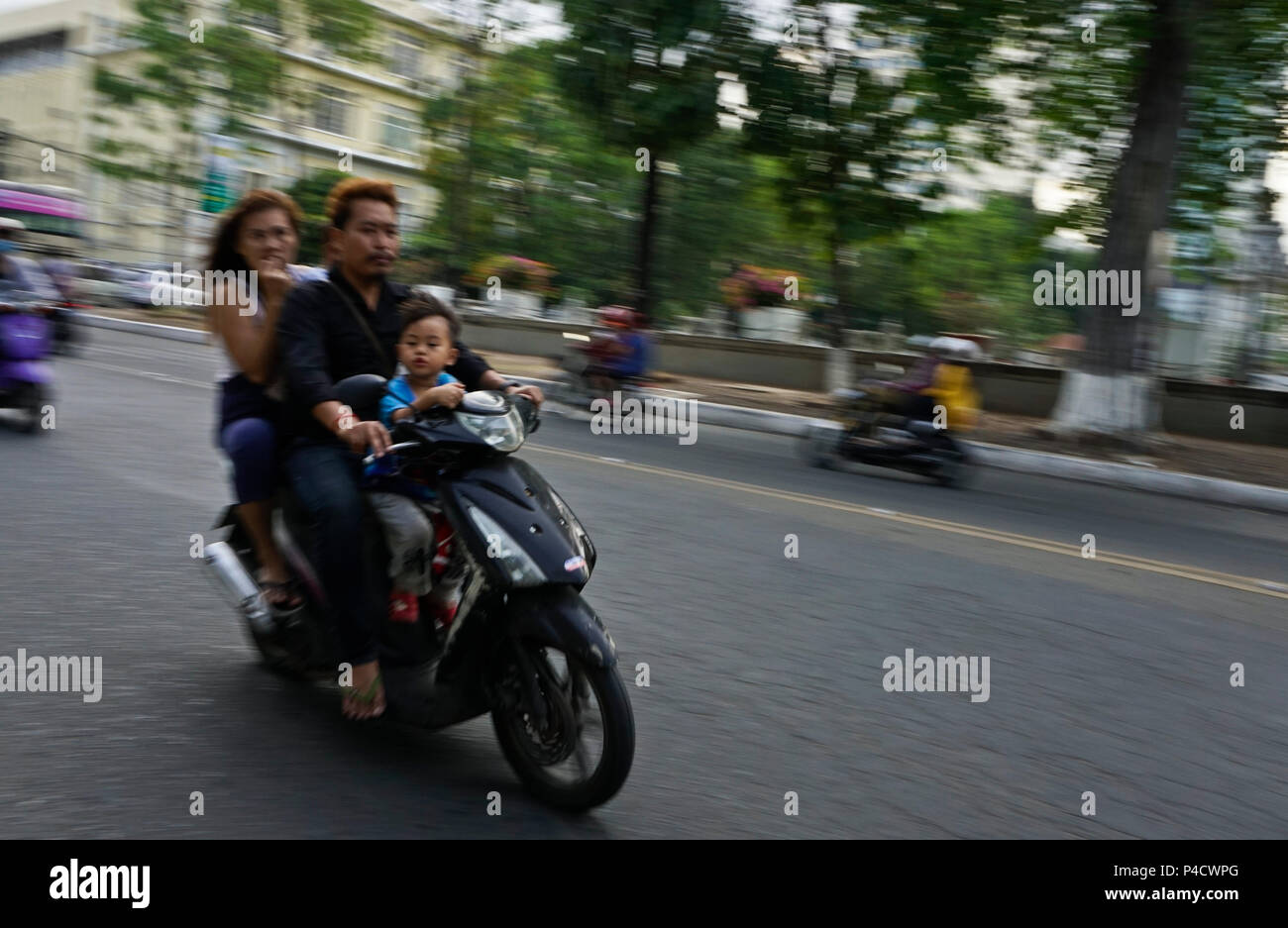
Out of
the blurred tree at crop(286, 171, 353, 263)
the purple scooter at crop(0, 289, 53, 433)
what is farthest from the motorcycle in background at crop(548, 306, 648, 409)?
the blurred tree at crop(286, 171, 353, 263)

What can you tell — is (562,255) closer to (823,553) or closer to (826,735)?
(823,553)

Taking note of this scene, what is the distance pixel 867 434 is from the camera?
13070mm

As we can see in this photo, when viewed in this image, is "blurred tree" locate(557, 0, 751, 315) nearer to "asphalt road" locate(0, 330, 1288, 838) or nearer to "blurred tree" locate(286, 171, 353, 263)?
"asphalt road" locate(0, 330, 1288, 838)

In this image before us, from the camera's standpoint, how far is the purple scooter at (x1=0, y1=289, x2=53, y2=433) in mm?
10273

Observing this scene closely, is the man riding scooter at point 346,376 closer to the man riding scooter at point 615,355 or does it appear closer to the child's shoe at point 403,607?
the child's shoe at point 403,607

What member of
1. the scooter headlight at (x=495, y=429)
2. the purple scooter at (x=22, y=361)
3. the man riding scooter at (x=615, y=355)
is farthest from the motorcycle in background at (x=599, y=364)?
the scooter headlight at (x=495, y=429)

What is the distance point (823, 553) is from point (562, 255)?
33.7m

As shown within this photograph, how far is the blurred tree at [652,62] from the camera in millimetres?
16453

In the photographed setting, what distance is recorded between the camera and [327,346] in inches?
162

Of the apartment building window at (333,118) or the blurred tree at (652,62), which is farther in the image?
the apartment building window at (333,118)

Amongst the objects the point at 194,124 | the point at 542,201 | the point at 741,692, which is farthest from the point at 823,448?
the point at 542,201

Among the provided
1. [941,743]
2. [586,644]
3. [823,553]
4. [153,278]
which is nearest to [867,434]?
[823,553]

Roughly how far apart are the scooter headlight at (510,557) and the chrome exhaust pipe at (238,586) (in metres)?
1.19

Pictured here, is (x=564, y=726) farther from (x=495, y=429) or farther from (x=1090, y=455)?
(x=1090, y=455)
